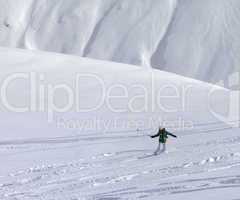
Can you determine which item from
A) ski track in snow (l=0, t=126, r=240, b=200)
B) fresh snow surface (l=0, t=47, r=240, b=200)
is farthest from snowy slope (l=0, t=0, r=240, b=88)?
ski track in snow (l=0, t=126, r=240, b=200)

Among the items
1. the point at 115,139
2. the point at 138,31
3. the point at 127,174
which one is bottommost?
the point at 127,174

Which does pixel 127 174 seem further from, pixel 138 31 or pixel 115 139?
pixel 138 31

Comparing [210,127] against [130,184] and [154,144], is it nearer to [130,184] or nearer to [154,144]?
[154,144]

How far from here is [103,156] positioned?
14742 mm

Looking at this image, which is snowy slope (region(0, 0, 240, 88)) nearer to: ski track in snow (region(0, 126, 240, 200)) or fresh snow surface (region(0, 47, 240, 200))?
fresh snow surface (region(0, 47, 240, 200))

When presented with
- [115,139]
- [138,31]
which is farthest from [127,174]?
[138,31]

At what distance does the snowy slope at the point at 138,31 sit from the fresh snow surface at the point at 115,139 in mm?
32293

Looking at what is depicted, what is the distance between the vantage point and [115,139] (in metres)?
17.3

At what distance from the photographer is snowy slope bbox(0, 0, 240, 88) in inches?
2483

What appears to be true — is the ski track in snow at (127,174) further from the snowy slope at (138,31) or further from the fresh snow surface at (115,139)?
the snowy slope at (138,31)

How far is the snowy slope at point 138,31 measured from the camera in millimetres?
63062

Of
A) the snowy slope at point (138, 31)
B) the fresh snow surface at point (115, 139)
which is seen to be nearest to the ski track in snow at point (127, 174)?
the fresh snow surface at point (115, 139)

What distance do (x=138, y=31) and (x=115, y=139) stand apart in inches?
2087

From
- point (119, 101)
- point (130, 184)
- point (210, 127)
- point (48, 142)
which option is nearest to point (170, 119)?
point (210, 127)
